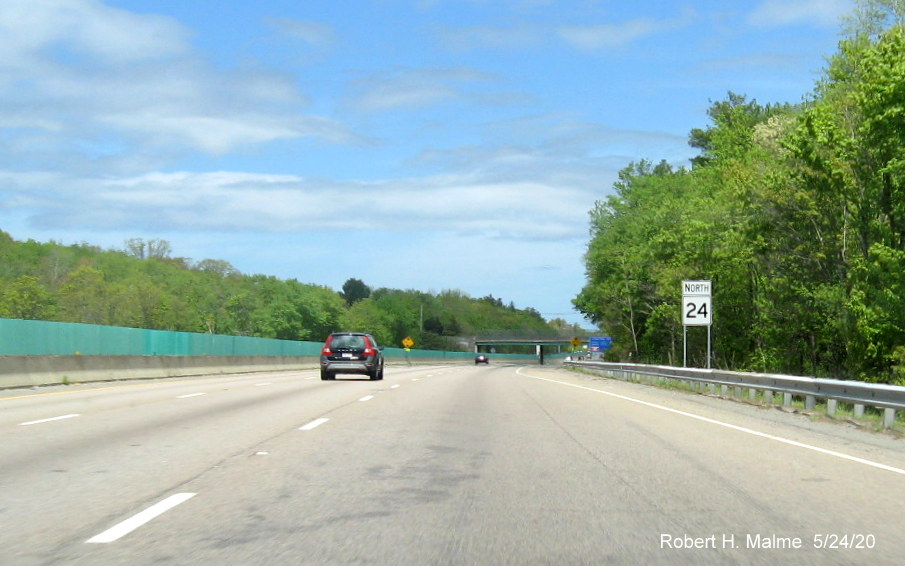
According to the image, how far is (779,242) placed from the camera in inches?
1767

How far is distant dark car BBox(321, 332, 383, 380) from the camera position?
34969 millimetres

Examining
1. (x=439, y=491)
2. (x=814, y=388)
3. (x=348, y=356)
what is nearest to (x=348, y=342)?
(x=348, y=356)

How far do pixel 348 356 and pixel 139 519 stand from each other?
27.6 meters

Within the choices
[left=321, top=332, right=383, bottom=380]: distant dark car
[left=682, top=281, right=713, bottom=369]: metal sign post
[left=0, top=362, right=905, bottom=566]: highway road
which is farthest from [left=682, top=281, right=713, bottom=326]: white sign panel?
[left=0, top=362, right=905, bottom=566]: highway road

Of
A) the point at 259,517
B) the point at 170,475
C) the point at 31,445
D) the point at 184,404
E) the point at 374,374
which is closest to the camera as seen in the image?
the point at 259,517

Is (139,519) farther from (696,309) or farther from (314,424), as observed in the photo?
(696,309)

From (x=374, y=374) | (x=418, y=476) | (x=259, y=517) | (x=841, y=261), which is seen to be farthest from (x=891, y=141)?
(x=259, y=517)

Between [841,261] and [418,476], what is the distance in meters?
37.4

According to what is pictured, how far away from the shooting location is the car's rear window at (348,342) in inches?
1389

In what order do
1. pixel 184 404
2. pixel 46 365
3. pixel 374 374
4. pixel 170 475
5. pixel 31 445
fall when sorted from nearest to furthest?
1. pixel 170 475
2. pixel 31 445
3. pixel 184 404
4. pixel 46 365
5. pixel 374 374

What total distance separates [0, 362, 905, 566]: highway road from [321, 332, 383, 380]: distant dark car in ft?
58.3

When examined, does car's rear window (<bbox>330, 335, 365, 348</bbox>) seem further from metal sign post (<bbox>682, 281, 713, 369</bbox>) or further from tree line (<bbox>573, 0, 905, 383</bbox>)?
tree line (<bbox>573, 0, 905, 383</bbox>)

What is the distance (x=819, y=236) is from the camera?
4372cm

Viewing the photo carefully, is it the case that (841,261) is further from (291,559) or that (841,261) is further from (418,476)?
(291,559)
